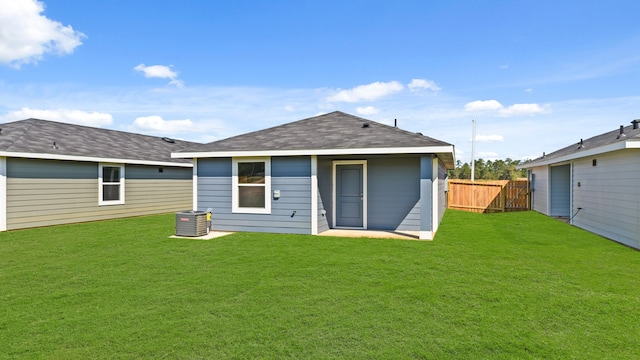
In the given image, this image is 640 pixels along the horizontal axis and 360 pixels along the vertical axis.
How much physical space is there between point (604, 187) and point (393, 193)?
19.8 ft

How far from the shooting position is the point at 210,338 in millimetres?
3215

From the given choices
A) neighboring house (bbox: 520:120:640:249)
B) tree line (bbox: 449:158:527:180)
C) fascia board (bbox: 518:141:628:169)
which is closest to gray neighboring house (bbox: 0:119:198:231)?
fascia board (bbox: 518:141:628:169)

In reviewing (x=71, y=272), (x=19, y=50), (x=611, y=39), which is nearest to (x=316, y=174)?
(x=71, y=272)

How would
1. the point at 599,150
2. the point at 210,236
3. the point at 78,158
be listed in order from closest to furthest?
1. the point at 210,236
2. the point at 599,150
3. the point at 78,158

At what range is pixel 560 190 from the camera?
49.0ft

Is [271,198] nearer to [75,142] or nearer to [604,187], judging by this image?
[75,142]

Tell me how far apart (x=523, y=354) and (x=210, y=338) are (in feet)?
9.31

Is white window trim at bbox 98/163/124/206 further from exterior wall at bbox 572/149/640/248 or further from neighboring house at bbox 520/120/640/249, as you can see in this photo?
exterior wall at bbox 572/149/640/248

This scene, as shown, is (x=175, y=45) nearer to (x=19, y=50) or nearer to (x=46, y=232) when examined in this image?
(x=19, y=50)

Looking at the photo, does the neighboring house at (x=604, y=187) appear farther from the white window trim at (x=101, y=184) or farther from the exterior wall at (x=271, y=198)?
the white window trim at (x=101, y=184)

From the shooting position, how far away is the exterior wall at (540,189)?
50.5 ft

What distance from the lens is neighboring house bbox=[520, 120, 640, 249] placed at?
795 cm

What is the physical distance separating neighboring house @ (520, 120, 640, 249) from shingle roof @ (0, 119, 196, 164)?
1582 cm

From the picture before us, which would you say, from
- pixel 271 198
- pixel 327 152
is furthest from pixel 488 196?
pixel 271 198
